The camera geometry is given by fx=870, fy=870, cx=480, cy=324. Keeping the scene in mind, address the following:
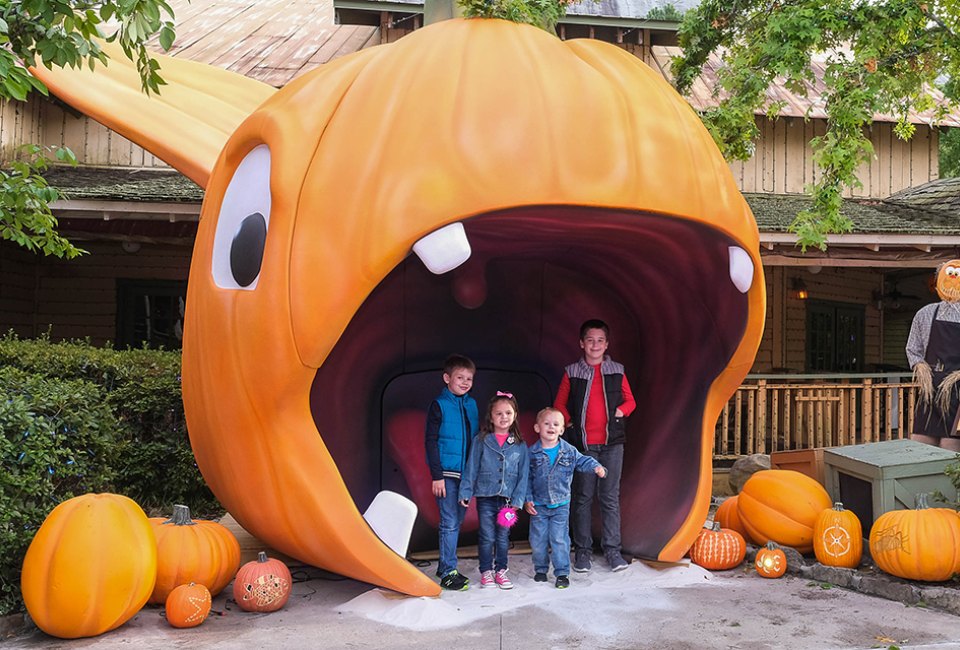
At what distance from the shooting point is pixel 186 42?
1460cm

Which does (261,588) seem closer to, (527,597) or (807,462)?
(527,597)

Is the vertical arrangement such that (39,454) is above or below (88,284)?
below

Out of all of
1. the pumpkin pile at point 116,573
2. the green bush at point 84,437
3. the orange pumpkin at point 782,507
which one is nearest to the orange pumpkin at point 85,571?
the pumpkin pile at point 116,573

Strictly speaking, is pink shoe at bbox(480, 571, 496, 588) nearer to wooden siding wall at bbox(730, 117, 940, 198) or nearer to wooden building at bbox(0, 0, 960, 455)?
wooden building at bbox(0, 0, 960, 455)

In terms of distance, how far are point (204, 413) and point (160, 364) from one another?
2.92 metres

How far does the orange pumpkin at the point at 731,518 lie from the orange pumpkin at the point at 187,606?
339cm

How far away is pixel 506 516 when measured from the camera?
4766mm

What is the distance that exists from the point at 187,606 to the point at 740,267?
321cm

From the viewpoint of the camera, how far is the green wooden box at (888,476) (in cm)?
529

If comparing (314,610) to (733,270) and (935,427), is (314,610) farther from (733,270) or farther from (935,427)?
(935,427)

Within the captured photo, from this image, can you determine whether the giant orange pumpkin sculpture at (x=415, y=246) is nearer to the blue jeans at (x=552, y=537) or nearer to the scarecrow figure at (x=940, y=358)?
the blue jeans at (x=552, y=537)

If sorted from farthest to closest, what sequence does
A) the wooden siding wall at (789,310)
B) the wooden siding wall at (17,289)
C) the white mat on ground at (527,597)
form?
the wooden siding wall at (789,310)
the wooden siding wall at (17,289)
the white mat on ground at (527,597)

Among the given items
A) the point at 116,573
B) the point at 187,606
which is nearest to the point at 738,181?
the point at 187,606

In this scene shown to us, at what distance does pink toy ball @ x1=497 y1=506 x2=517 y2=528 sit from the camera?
4.76 m
